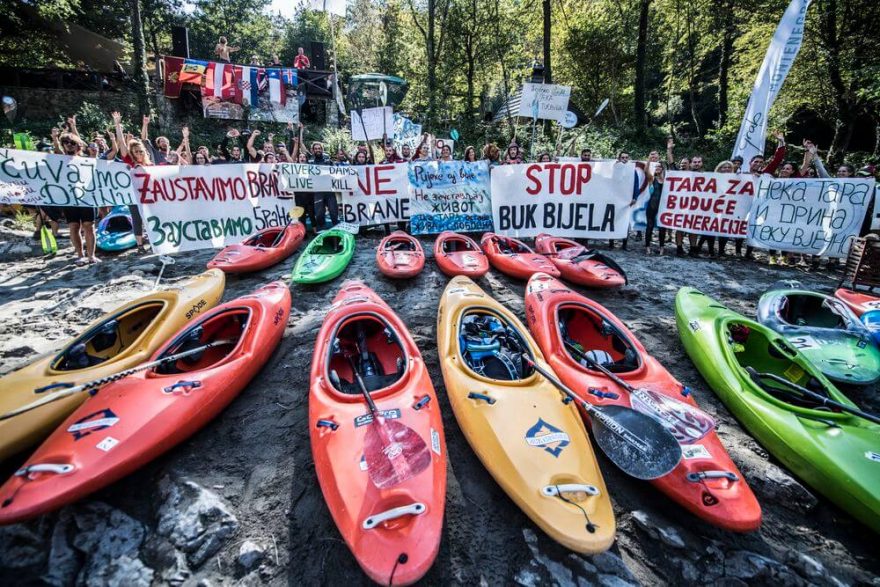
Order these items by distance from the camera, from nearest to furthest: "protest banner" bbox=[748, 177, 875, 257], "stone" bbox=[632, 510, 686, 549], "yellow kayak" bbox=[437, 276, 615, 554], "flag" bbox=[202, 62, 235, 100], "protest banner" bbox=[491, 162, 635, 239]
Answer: "yellow kayak" bbox=[437, 276, 615, 554] → "stone" bbox=[632, 510, 686, 549] → "protest banner" bbox=[748, 177, 875, 257] → "protest banner" bbox=[491, 162, 635, 239] → "flag" bbox=[202, 62, 235, 100]

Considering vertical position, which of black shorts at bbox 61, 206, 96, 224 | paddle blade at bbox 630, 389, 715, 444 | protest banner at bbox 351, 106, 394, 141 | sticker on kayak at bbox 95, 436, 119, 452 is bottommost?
paddle blade at bbox 630, 389, 715, 444

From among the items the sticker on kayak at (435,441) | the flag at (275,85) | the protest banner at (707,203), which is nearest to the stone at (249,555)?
the sticker on kayak at (435,441)

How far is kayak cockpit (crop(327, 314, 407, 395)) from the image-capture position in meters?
3.30

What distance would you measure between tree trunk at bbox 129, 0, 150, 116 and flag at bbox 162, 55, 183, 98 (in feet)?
6.37

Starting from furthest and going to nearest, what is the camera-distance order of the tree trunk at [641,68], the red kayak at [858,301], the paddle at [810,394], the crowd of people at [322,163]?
the tree trunk at [641,68]
the crowd of people at [322,163]
the red kayak at [858,301]
the paddle at [810,394]

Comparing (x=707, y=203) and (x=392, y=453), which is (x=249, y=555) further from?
(x=707, y=203)

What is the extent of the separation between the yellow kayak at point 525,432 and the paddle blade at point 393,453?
0.52 metres

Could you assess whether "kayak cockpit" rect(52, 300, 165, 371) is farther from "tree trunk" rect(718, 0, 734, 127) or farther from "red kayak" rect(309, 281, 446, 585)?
"tree trunk" rect(718, 0, 734, 127)

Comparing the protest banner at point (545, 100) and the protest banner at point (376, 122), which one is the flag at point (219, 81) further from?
the protest banner at point (545, 100)

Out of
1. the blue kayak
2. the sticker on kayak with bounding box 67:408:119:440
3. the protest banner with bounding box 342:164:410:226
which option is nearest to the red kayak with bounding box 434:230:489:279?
the protest banner with bounding box 342:164:410:226

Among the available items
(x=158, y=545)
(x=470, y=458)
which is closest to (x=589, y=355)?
(x=470, y=458)

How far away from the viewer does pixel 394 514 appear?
6.37 ft

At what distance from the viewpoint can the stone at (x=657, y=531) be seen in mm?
2264

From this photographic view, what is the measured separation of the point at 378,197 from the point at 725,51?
57.6ft
